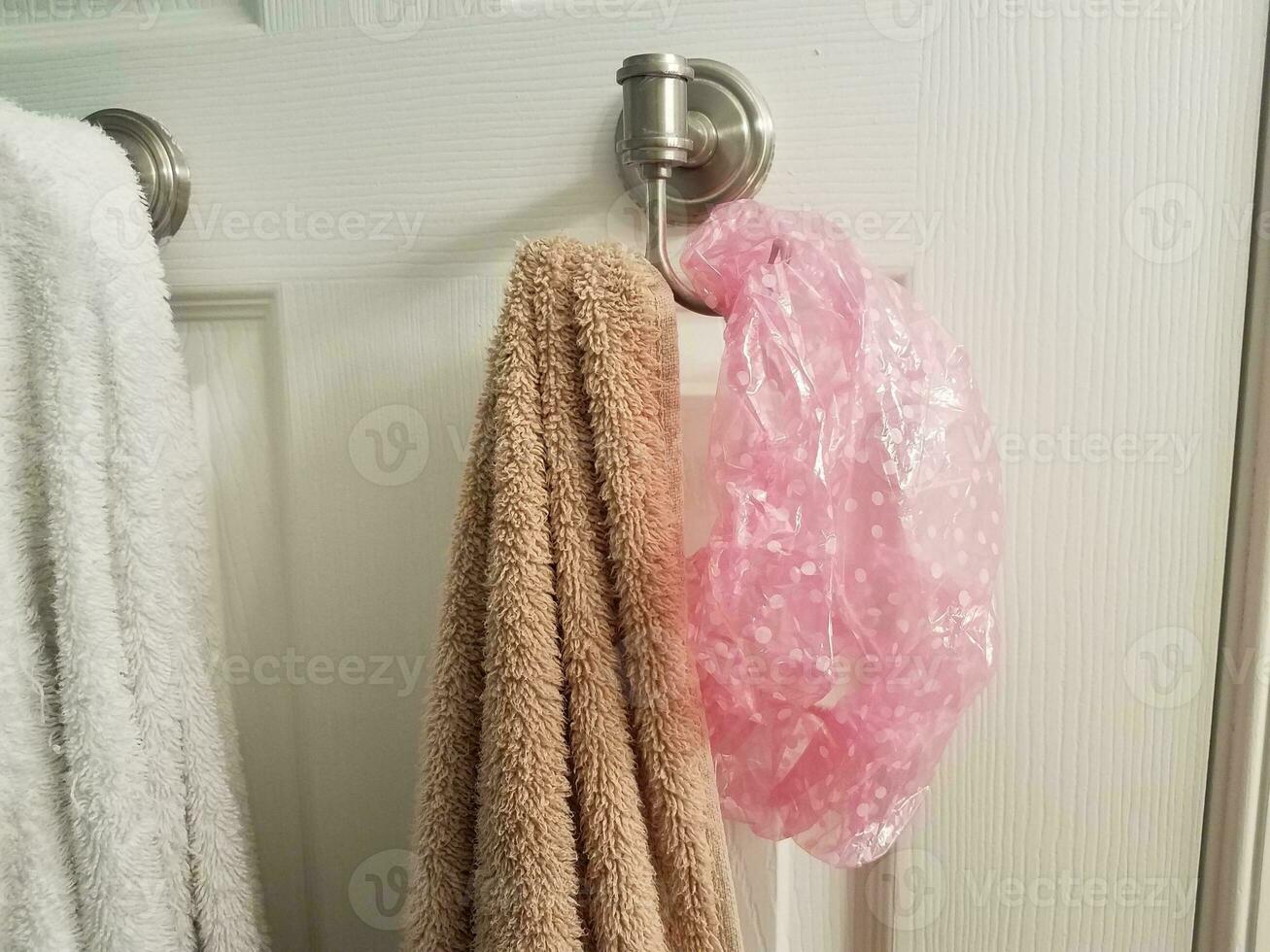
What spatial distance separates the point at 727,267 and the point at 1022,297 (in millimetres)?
174

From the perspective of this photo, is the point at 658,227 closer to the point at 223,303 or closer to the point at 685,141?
the point at 685,141

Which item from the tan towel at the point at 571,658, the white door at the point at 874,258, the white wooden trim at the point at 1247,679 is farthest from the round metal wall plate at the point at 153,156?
the white wooden trim at the point at 1247,679

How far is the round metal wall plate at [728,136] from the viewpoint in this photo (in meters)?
0.42

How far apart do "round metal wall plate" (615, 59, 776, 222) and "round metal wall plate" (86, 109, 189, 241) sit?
247 mm

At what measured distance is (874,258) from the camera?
1.43 feet

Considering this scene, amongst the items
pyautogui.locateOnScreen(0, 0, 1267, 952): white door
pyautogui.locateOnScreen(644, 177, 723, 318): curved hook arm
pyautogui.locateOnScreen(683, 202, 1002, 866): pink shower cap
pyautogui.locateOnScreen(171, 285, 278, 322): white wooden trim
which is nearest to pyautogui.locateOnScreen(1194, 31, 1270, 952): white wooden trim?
pyautogui.locateOnScreen(0, 0, 1267, 952): white door

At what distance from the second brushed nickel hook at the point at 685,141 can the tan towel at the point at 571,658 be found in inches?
2.0

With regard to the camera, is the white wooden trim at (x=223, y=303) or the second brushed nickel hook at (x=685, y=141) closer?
the second brushed nickel hook at (x=685, y=141)

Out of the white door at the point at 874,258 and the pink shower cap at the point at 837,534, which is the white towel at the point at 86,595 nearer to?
the white door at the point at 874,258

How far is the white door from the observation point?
1.39ft

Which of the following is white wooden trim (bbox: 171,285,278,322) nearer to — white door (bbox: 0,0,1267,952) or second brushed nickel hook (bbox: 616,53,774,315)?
white door (bbox: 0,0,1267,952)

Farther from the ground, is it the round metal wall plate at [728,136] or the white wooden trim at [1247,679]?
the round metal wall plate at [728,136]

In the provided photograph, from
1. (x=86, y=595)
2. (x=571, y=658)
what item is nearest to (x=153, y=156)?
(x=86, y=595)

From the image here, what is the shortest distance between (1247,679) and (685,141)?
40 cm
